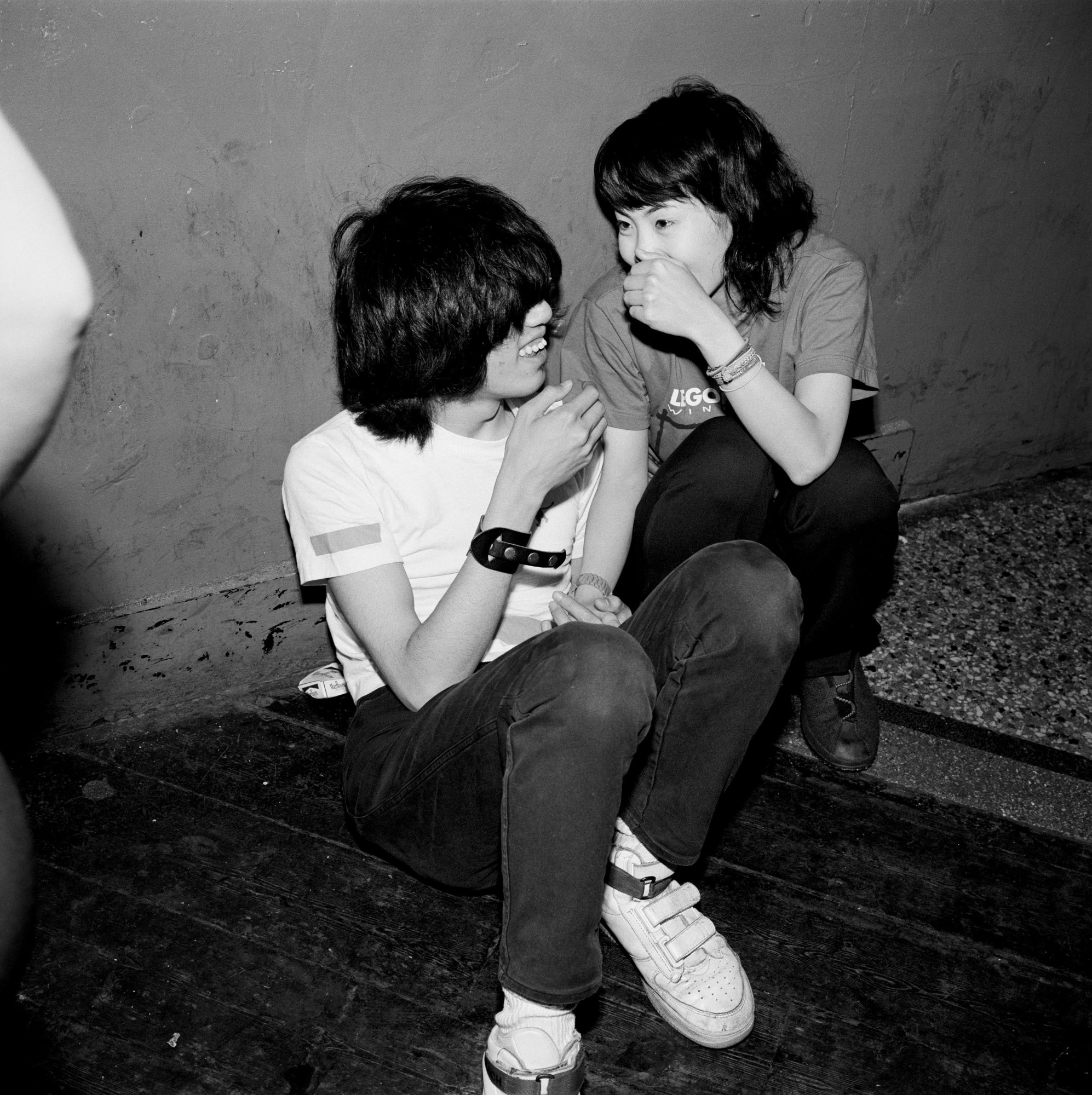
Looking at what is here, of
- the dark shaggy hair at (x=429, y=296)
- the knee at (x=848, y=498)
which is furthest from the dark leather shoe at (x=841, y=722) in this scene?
the dark shaggy hair at (x=429, y=296)

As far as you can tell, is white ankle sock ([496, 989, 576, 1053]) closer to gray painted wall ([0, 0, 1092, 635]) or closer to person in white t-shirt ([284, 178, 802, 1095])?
person in white t-shirt ([284, 178, 802, 1095])

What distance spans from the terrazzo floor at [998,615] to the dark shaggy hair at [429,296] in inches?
47.5

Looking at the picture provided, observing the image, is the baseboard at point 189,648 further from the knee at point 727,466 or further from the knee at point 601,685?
the knee at point 601,685

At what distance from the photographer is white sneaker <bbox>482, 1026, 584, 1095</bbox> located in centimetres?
136

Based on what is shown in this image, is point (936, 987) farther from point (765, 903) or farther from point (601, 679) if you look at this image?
point (601, 679)

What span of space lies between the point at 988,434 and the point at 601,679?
2057 mm

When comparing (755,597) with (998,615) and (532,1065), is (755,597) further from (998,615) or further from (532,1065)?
(998,615)

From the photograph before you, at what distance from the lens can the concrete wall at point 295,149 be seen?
161 centimetres

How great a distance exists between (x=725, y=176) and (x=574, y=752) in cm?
93

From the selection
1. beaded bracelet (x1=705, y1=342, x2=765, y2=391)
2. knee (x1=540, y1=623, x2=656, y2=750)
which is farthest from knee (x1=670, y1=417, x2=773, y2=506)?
knee (x1=540, y1=623, x2=656, y2=750)

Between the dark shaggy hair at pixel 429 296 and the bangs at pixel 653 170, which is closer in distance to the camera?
the dark shaggy hair at pixel 429 296

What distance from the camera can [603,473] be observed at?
1.85 meters

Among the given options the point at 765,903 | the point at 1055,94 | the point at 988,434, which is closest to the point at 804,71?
the point at 1055,94

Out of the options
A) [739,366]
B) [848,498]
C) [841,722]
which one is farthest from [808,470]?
[841,722]
